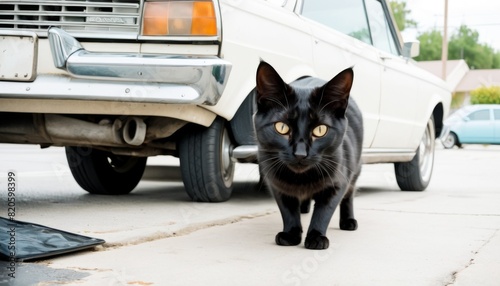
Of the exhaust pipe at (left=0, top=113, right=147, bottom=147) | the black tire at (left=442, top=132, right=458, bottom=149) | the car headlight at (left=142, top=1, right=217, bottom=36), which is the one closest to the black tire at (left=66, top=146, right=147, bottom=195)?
the exhaust pipe at (left=0, top=113, right=147, bottom=147)

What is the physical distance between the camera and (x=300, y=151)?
3.26m

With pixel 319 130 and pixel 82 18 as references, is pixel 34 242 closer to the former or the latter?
pixel 319 130

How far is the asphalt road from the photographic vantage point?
9.21 feet

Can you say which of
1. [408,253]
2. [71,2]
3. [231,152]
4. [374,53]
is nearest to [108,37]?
[71,2]

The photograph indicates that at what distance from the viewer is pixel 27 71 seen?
13.9 feet

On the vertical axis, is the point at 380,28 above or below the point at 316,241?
above

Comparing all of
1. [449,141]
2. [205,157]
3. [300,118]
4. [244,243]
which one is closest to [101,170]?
[205,157]

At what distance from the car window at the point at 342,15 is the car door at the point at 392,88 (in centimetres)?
16

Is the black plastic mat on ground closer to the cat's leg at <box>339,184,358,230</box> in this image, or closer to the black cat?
the black cat

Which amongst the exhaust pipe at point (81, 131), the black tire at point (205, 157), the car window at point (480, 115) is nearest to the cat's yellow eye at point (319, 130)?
the black tire at point (205, 157)

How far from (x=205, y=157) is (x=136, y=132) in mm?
501

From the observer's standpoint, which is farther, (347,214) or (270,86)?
(347,214)

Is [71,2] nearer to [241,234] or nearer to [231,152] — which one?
[231,152]

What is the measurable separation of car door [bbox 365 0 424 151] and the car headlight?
2.44 m
